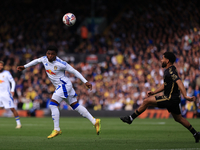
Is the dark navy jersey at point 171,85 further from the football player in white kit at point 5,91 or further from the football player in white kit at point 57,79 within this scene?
the football player in white kit at point 5,91

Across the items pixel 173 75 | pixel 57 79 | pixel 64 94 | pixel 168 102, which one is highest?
pixel 57 79

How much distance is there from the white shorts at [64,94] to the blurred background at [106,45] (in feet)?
38.7

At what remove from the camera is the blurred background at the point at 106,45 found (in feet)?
73.7

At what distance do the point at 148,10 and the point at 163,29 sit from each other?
3340 millimetres

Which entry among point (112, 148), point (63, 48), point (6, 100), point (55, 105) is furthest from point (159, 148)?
point (63, 48)

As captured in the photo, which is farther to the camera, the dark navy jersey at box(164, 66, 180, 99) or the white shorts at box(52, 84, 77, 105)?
the white shorts at box(52, 84, 77, 105)

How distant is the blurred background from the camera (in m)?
22.5

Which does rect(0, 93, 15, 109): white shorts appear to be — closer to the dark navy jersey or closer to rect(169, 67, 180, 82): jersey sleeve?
the dark navy jersey

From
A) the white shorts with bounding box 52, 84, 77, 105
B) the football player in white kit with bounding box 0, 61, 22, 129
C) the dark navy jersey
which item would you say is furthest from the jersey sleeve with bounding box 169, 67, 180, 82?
the football player in white kit with bounding box 0, 61, 22, 129

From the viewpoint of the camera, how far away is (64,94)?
893cm

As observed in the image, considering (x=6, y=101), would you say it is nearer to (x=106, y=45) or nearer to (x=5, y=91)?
(x=5, y=91)

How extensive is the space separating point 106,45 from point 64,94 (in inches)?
771

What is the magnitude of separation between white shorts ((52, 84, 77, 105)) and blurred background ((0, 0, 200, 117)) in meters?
11.8

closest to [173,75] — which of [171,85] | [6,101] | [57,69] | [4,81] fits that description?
[171,85]
